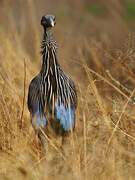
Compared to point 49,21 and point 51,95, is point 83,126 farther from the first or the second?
point 49,21

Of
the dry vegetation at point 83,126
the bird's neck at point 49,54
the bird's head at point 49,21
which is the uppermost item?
the bird's head at point 49,21

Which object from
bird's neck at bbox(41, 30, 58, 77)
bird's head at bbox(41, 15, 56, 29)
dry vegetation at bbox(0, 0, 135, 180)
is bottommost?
dry vegetation at bbox(0, 0, 135, 180)

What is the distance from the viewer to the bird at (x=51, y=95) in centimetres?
554

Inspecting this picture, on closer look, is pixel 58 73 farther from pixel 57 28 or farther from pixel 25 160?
pixel 57 28

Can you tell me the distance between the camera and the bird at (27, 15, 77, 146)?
18.2ft

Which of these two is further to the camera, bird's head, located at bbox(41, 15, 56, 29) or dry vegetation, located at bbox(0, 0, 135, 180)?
bird's head, located at bbox(41, 15, 56, 29)

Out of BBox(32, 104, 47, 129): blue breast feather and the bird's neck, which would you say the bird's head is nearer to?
the bird's neck

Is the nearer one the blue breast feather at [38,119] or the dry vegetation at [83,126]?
the dry vegetation at [83,126]

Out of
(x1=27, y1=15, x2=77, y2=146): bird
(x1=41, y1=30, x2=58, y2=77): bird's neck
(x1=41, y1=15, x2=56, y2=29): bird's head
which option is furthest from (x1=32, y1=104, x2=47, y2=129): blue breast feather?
(x1=41, y1=15, x2=56, y2=29): bird's head

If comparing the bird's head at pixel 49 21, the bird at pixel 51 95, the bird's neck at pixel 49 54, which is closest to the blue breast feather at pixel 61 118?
the bird at pixel 51 95

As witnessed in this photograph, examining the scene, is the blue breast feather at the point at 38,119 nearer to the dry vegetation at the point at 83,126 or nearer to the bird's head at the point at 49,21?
the dry vegetation at the point at 83,126

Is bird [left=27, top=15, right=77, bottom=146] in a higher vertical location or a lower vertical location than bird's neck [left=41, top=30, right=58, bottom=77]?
lower

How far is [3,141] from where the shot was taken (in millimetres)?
5469

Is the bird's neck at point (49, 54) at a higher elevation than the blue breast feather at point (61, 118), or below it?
higher
